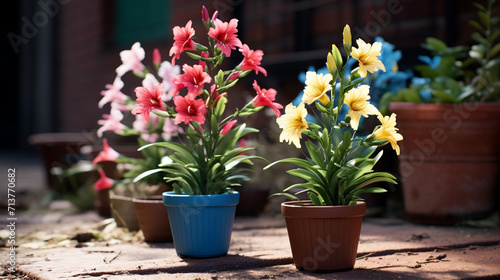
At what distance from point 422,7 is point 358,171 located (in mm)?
2357

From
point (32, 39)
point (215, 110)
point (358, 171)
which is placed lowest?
point (358, 171)

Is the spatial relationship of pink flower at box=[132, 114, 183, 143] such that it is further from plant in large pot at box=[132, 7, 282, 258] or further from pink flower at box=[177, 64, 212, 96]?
pink flower at box=[177, 64, 212, 96]

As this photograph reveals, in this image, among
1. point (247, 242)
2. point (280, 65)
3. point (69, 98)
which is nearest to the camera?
point (247, 242)

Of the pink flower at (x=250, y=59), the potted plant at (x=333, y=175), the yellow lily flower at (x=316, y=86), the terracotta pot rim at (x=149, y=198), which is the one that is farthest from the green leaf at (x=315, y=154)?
the terracotta pot rim at (x=149, y=198)

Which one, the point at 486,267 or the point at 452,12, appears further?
the point at 452,12

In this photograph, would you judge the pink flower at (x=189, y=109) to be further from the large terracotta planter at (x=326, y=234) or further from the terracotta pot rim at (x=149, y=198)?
the terracotta pot rim at (x=149, y=198)

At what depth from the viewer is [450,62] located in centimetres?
333

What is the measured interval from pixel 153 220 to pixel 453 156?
4.75 feet

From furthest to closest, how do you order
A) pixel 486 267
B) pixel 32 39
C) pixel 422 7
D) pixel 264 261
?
1. pixel 32 39
2. pixel 422 7
3. pixel 264 261
4. pixel 486 267

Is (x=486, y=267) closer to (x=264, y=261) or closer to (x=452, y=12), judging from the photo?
(x=264, y=261)

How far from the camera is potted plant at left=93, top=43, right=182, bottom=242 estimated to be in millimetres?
2686

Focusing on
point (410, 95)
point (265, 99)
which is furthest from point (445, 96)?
point (265, 99)

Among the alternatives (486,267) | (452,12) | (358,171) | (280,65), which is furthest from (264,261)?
(280,65)

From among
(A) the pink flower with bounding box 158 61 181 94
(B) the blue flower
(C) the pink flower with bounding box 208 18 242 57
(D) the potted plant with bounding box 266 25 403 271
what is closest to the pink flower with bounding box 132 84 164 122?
(C) the pink flower with bounding box 208 18 242 57
